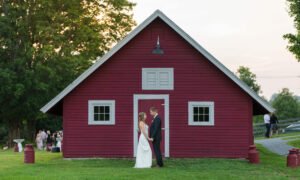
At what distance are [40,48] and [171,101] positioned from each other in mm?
20250

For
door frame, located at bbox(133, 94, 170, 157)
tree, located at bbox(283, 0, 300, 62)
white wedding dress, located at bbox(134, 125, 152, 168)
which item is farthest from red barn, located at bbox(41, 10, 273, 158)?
tree, located at bbox(283, 0, 300, 62)

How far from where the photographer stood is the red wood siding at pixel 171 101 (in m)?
22.7

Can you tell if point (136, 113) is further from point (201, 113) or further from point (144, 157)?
point (144, 157)

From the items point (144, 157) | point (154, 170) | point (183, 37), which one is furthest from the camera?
point (183, 37)

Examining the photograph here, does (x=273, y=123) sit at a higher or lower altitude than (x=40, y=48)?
lower

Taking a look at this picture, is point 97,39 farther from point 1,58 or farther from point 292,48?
point 292,48

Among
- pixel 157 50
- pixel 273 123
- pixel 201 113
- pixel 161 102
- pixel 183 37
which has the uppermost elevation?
pixel 183 37

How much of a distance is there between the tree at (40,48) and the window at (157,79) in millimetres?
17834

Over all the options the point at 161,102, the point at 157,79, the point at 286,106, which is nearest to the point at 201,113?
the point at 161,102

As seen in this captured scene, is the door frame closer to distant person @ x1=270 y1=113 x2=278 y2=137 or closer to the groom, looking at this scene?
the groom

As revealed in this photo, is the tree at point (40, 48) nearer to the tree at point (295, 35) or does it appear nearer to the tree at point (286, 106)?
the tree at point (295, 35)

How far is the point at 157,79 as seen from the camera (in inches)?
896

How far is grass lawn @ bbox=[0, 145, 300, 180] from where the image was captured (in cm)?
1634

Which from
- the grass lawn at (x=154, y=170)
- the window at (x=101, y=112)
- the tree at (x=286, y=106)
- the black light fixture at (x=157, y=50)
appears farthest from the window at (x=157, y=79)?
the tree at (x=286, y=106)
